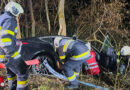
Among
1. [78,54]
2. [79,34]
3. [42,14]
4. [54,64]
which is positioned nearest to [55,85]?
[54,64]

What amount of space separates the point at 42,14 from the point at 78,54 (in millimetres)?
6808

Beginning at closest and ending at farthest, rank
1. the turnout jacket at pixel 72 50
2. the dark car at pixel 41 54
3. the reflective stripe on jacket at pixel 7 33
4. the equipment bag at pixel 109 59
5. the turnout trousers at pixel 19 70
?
1. the reflective stripe on jacket at pixel 7 33
2. the turnout trousers at pixel 19 70
3. the turnout jacket at pixel 72 50
4. the dark car at pixel 41 54
5. the equipment bag at pixel 109 59

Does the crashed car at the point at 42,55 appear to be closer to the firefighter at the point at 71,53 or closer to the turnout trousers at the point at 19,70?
A: the firefighter at the point at 71,53

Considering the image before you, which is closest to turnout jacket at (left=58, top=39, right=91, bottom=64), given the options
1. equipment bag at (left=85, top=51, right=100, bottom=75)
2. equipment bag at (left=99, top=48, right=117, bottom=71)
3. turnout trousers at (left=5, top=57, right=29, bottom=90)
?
equipment bag at (left=85, top=51, right=100, bottom=75)

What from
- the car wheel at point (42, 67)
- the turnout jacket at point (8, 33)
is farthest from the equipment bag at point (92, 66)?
the turnout jacket at point (8, 33)

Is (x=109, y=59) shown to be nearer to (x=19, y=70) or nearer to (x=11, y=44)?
(x=19, y=70)

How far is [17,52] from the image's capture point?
10.4 feet

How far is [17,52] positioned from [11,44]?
1.11 feet

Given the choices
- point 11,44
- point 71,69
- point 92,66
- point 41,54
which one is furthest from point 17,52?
point 92,66

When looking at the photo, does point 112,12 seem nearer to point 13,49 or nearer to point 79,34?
point 79,34

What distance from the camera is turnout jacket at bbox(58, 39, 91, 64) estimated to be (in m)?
3.74

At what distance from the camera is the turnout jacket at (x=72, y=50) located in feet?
12.3

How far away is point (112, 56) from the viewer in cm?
477

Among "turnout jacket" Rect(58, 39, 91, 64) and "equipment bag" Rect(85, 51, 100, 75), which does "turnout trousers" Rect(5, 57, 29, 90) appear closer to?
"turnout jacket" Rect(58, 39, 91, 64)
